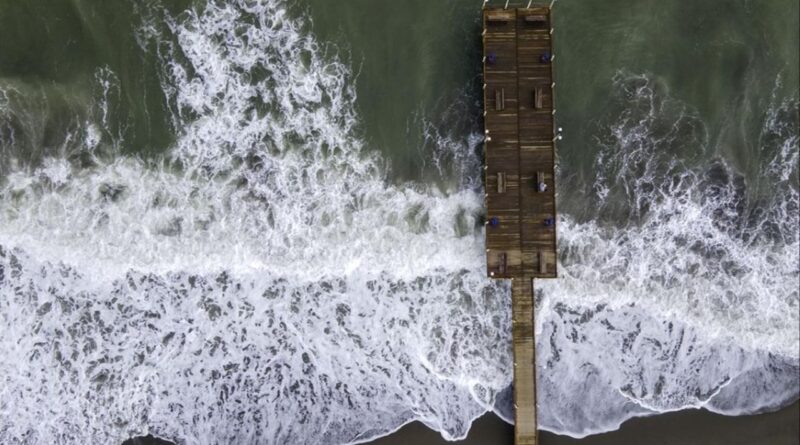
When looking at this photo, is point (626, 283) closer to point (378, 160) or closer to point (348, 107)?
point (378, 160)

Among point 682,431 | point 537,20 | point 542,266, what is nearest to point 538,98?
point 537,20

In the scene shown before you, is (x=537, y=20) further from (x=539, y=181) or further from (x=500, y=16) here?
(x=539, y=181)

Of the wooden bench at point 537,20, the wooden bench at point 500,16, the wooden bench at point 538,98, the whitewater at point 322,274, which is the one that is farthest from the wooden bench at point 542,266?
the wooden bench at point 500,16

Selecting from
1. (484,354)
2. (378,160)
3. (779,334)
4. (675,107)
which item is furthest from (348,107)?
(779,334)

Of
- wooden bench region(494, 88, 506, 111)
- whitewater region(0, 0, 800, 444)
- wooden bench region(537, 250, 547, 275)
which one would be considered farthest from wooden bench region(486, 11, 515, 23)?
wooden bench region(537, 250, 547, 275)

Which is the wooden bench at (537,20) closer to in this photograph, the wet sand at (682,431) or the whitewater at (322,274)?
the whitewater at (322,274)

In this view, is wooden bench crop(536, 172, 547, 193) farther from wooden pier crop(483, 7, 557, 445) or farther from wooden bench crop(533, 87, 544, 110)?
wooden bench crop(533, 87, 544, 110)
